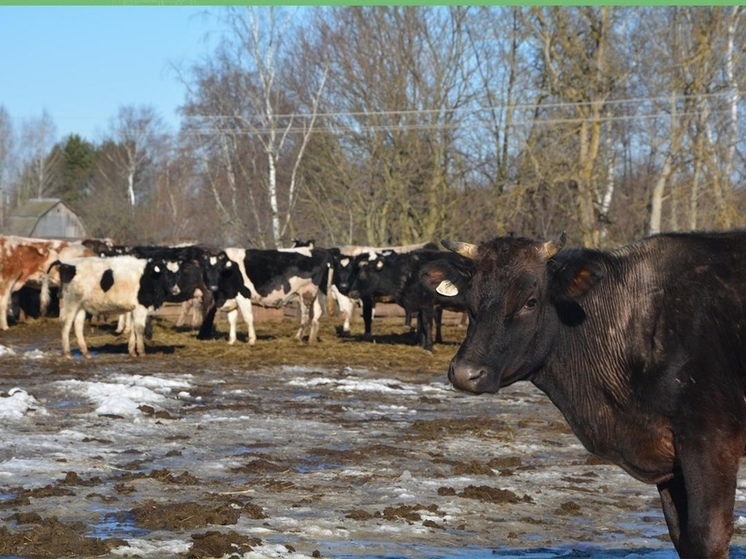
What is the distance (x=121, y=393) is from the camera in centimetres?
1352

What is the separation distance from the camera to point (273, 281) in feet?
80.4

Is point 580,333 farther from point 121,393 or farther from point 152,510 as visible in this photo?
point 121,393

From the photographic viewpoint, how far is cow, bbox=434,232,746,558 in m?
5.81

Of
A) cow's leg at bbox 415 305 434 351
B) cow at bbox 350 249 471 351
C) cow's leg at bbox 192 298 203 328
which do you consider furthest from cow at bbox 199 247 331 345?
cow's leg at bbox 192 298 203 328

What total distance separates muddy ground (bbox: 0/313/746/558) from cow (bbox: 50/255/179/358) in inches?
93.3

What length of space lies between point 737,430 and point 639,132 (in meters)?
33.8

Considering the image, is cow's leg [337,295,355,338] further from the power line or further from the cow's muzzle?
the cow's muzzle

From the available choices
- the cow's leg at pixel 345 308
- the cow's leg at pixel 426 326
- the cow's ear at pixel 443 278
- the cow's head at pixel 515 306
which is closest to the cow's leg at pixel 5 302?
the cow's leg at pixel 345 308

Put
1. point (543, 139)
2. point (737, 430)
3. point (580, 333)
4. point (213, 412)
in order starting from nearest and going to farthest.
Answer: point (737, 430) < point (580, 333) < point (213, 412) < point (543, 139)

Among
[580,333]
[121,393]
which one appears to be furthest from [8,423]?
[580,333]

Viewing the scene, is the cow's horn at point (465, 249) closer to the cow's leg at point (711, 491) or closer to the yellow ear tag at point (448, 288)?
the yellow ear tag at point (448, 288)

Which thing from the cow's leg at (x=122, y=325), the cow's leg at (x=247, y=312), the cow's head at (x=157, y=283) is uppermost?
the cow's head at (x=157, y=283)

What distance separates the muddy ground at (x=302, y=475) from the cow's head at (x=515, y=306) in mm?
1363

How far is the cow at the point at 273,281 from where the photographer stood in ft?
77.7
